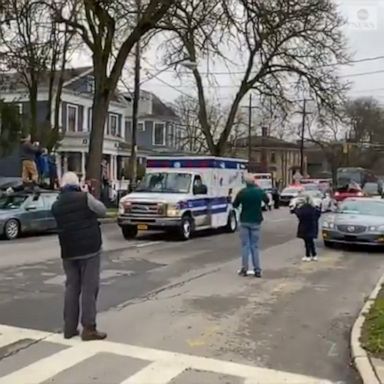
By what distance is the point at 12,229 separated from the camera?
65.1 ft

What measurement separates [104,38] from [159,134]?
3955 centimetres

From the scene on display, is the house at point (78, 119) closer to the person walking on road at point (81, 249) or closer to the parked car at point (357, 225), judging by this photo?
the parked car at point (357, 225)

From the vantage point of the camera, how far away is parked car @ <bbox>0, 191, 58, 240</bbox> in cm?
1972

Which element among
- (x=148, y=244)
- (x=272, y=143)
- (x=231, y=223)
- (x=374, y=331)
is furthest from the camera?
(x=272, y=143)

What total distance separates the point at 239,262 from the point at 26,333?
7689 mm

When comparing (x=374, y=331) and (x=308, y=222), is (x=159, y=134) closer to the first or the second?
(x=308, y=222)

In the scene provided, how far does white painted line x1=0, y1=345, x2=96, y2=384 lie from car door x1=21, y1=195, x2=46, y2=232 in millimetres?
13921

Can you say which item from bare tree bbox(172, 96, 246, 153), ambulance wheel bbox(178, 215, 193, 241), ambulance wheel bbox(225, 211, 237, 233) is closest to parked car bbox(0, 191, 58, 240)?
ambulance wheel bbox(178, 215, 193, 241)

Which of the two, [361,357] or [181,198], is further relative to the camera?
[181,198]

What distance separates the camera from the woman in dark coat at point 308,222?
49.4 ft

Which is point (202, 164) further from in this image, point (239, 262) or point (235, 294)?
point (235, 294)

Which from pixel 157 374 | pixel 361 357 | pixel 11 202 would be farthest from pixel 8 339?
pixel 11 202

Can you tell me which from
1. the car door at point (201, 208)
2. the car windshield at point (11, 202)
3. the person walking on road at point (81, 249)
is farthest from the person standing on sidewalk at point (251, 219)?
the car windshield at point (11, 202)

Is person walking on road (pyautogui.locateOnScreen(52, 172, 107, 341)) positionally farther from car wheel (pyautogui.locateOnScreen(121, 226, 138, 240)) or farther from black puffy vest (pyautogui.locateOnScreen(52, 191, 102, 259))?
car wheel (pyautogui.locateOnScreen(121, 226, 138, 240))
